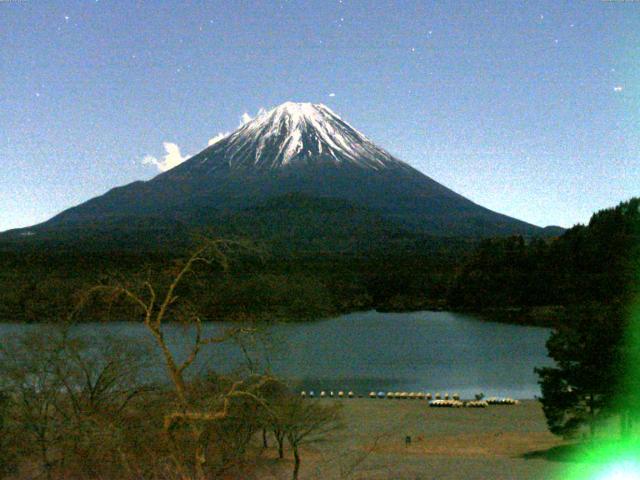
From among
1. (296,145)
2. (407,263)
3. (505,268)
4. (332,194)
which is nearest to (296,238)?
(332,194)

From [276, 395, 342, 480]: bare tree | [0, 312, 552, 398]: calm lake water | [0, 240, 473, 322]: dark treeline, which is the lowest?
[0, 312, 552, 398]: calm lake water

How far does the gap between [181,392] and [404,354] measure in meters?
34.8

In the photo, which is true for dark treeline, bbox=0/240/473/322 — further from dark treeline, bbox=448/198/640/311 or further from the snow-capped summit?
the snow-capped summit

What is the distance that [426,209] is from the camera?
118875 mm

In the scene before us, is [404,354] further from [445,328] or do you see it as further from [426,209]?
[426,209]

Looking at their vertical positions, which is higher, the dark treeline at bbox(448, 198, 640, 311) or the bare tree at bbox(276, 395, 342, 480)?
the dark treeline at bbox(448, 198, 640, 311)

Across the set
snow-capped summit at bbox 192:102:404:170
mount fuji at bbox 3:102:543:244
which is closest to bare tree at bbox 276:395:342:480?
mount fuji at bbox 3:102:543:244

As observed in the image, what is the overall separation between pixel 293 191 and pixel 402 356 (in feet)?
263

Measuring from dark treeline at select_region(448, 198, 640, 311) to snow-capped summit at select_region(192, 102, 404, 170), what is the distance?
60970 mm

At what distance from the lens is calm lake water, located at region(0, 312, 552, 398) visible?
2797 centimetres

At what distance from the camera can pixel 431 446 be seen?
1662 cm

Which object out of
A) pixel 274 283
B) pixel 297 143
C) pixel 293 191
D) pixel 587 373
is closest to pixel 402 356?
pixel 587 373

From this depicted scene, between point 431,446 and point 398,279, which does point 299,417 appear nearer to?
point 431,446

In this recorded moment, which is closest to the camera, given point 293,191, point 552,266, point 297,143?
point 552,266
